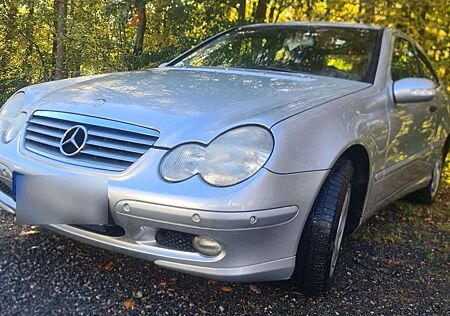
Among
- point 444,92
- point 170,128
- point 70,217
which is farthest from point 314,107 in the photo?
point 444,92

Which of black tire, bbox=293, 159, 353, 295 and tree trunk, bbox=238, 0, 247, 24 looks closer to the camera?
black tire, bbox=293, 159, 353, 295

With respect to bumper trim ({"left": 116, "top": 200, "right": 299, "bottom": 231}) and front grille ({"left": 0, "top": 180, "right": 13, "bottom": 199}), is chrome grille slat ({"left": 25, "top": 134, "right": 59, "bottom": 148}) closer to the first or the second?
front grille ({"left": 0, "top": 180, "right": 13, "bottom": 199})

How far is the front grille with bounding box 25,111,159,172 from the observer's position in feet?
6.79

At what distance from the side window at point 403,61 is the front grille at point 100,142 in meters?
1.81

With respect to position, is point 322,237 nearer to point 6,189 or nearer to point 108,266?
point 108,266

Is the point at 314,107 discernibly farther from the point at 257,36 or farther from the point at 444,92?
the point at 444,92

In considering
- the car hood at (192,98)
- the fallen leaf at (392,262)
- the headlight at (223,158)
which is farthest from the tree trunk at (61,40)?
the headlight at (223,158)

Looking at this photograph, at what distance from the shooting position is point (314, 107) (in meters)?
2.29

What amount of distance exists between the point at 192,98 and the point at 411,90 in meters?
1.36

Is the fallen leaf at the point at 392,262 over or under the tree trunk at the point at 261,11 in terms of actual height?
under

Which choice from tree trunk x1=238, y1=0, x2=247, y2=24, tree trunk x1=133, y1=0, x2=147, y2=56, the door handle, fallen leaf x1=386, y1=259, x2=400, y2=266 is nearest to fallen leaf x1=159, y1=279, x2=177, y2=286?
fallen leaf x1=386, y1=259, x2=400, y2=266

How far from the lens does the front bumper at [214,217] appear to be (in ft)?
6.23

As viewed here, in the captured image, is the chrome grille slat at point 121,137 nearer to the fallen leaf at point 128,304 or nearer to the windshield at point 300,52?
the fallen leaf at point 128,304

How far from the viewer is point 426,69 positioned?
4.11m
